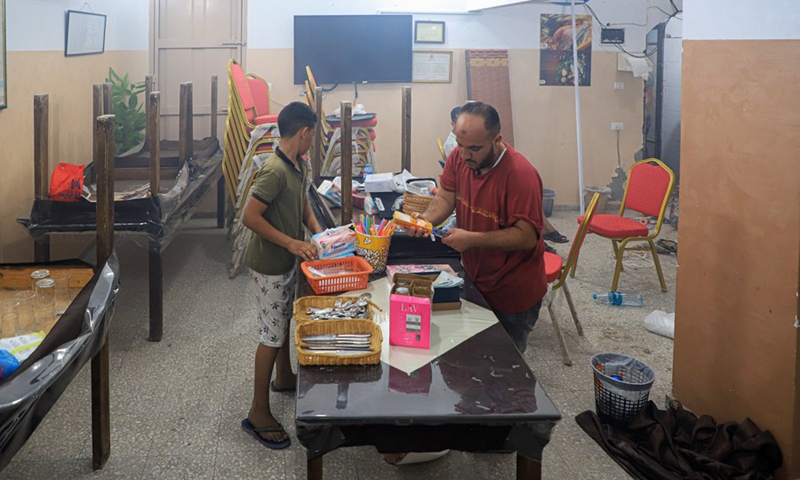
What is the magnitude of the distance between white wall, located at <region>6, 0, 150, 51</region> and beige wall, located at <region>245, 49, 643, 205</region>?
1.56 meters

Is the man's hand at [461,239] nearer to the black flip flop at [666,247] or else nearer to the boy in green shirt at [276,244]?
the boy in green shirt at [276,244]

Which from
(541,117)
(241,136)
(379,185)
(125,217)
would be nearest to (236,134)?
(241,136)

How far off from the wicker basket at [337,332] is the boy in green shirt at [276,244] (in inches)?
26.6

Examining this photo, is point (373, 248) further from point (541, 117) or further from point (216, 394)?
point (541, 117)

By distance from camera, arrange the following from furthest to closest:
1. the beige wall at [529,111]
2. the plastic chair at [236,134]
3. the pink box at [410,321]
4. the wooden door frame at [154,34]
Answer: the beige wall at [529,111]
the wooden door frame at [154,34]
the plastic chair at [236,134]
the pink box at [410,321]

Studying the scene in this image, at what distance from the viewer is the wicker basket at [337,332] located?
2215 mm

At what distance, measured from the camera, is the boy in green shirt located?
2.99m

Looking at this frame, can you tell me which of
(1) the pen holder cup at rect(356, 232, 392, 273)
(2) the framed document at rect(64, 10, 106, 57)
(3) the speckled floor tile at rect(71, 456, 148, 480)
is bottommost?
(3) the speckled floor tile at rect(71, 456, 148, 480)

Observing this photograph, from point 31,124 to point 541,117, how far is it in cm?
518

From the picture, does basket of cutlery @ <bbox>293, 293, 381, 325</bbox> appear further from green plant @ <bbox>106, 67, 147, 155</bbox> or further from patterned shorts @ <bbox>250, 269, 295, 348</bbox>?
green plant @ <bbox>106, 67, 147, 155</bbox>

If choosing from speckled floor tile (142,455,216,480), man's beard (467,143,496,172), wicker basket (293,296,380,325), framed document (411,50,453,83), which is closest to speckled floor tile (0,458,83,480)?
speckled floor tile (142,455,216,480)

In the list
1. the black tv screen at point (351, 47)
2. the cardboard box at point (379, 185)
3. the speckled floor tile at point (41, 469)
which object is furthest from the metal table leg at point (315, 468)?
the black tv screen at point (351, 47)

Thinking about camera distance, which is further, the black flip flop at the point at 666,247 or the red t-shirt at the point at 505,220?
the black flip flop at the point at 666,247

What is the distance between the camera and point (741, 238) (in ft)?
9.90
